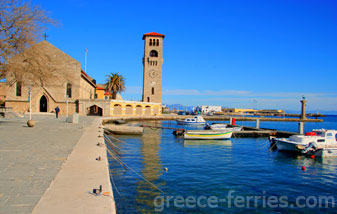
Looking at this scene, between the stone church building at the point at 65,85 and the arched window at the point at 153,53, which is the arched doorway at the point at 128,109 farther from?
the arched window at the point at 153,53

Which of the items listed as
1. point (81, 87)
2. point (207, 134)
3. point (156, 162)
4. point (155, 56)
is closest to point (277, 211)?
point (156, 162)

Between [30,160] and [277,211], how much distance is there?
9.73 m

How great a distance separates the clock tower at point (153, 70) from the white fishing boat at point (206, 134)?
49011 millimetres

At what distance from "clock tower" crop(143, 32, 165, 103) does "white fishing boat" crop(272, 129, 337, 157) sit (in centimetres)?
5824

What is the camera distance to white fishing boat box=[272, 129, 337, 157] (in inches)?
938

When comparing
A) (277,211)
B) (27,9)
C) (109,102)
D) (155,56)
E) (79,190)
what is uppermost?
(155,56)

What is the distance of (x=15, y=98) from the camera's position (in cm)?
5431

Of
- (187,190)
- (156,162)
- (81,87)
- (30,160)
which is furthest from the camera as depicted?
(81,87)

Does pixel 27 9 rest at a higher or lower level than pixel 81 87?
higher

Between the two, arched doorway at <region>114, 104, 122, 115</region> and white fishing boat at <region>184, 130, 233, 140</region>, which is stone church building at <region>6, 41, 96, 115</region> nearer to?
arched doorway at <region>114, 104, 122, 115</region>

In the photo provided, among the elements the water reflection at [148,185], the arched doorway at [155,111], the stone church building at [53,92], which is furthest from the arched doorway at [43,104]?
the water reflection at [148,185]

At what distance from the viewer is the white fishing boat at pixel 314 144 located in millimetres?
23812

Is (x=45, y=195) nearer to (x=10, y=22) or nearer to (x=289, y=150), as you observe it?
(x=10, y=22)

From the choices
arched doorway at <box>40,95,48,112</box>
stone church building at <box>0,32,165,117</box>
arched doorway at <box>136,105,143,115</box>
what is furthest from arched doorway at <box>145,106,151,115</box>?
arched doorway at <box>40,95,48,112</box>
